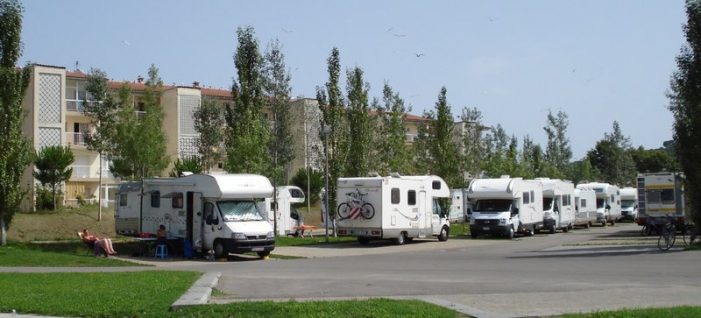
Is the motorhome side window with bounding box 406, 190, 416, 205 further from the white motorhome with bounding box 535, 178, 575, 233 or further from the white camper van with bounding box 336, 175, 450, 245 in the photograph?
the white motorhome with bounding box 535, 178, 575, 233

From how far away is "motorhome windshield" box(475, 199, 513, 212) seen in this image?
40.2 meters

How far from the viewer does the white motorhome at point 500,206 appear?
130ft

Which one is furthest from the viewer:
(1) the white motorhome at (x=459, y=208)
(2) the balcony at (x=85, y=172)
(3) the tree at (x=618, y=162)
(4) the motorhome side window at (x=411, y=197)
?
(3) the tree at (x=618, y=162)

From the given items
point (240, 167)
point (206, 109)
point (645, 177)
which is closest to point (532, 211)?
point (645, 177)

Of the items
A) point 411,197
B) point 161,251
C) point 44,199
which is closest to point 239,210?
point 161,251

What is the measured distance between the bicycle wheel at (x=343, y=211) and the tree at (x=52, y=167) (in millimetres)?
19830

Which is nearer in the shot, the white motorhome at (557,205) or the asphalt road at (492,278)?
the asphalt road at (492,278)

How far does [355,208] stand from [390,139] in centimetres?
1197

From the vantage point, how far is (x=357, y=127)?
39.9m

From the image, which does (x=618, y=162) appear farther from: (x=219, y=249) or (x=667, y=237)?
(x=219, y=249)

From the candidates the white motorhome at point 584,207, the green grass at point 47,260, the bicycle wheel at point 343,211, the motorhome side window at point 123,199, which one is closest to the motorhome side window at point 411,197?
the bicycle wheel at point 343,211

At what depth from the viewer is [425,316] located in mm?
10703

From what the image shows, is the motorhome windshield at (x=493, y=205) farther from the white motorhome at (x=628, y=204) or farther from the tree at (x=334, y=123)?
the white motorhome at (x=628, y=204)

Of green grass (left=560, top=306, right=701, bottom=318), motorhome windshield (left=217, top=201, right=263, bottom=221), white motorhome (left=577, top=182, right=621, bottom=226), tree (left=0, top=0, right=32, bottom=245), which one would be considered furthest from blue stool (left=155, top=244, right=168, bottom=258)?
white motorhome (left=577, top=182, right=621, bottom=226)
